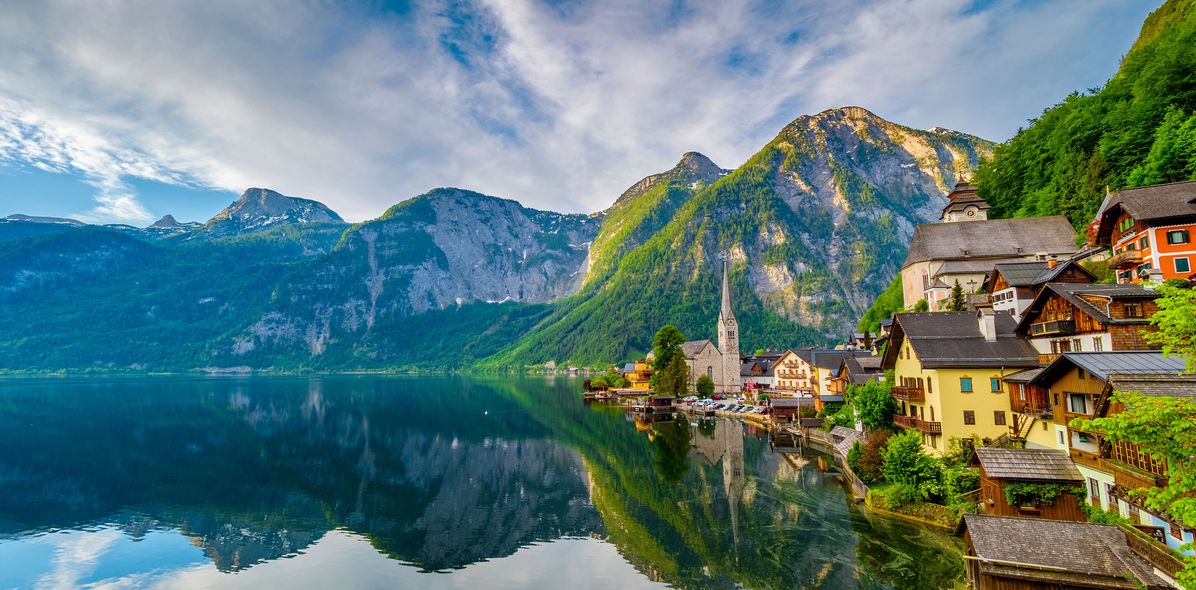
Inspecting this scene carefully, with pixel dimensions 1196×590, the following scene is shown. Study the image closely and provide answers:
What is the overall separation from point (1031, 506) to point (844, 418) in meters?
36.9

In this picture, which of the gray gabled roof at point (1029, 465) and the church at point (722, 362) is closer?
the gray gabled roof at point (1029, 465)

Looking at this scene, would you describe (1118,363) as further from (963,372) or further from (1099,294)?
(963,372)

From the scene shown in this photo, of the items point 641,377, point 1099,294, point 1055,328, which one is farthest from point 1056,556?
point 641,377

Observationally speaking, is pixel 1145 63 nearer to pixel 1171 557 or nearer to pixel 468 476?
pixel 1171 557

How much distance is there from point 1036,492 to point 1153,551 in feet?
27.7

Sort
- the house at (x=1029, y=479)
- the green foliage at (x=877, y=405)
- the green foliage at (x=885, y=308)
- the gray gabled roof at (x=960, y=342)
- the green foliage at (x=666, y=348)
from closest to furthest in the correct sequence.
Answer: the house at (x=1029, y=479), the gray gabled roof at (x=960, y=342), the green foliage at (x=877, y=405), the green foliage at (x=885, y=308), the green foliage at (x=666, y=348)

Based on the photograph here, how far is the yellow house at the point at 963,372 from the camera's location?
1344 inches

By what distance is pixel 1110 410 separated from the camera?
21.9m

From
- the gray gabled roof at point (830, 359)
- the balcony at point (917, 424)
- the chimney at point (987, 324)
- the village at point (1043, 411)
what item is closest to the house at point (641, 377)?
the gray gabled roof at point (830, 359)

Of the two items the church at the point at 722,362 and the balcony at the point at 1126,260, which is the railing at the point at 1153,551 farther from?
the church at the point at 722,362

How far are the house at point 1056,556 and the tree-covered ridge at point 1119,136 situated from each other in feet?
151

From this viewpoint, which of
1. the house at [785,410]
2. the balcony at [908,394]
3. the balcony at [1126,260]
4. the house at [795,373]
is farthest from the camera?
the house at [795,373]

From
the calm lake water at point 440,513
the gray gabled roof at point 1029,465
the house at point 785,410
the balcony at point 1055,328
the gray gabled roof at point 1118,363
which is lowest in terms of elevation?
the calm lake water at point 440,513

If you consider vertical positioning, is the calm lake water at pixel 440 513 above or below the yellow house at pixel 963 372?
below
